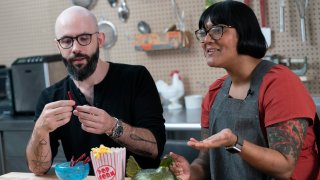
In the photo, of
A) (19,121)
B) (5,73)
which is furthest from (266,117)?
(5,73)

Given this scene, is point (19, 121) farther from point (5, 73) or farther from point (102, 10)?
point (102, 10)

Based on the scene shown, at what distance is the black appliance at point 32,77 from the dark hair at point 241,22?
1723 millimetres

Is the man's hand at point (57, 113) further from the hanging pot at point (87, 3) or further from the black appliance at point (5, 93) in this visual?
the hanging pot at point (87, 3)

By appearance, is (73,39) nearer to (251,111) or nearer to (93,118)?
(93,118)

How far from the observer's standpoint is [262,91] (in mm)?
1351

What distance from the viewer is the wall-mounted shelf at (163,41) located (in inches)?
109

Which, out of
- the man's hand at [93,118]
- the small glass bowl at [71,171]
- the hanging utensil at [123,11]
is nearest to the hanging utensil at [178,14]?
the hanging utensil at [123,11]

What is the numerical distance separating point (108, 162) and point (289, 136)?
1.69 ft

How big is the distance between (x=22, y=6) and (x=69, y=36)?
6.51 feet

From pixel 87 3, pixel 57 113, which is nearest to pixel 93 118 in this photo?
pixel 57 113

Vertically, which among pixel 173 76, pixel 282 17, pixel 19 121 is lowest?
pixel 19 121

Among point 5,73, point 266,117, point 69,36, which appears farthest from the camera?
point 5,73

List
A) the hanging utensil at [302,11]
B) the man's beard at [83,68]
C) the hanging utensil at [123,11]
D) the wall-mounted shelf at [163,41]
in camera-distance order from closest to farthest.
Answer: the man's beard at [83,68]
the hanging utensil at [302,11]
the wall-mounted shelf at [163,41]
the hanging utensil at [123,11]

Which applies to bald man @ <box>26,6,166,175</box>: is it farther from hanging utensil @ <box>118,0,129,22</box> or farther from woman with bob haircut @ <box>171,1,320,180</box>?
hanging utensil @ <box>118,0,129,22</box>
